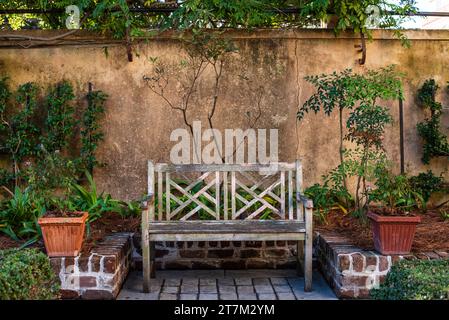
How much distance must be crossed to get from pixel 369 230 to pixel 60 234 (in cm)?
287

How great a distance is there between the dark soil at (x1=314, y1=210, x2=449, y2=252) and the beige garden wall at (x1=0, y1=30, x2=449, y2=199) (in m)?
0.71

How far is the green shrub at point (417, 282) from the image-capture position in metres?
2.88

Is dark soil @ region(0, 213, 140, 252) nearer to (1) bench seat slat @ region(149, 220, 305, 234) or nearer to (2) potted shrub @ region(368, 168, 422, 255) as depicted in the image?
(1) bench seat slat @ region(149, 220, 305, 234)

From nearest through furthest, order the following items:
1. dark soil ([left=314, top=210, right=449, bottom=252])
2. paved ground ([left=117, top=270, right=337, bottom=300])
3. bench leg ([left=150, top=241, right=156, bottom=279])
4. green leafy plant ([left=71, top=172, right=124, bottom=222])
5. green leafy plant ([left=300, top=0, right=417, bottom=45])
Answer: paved ground ([left=117, top=270, right=337, bottom=300]) < dark soil ([left=314, top=210, right=449, bottom=252]) < bench leg ([left=150, top=241, right=156, bottom=279]) < green leafy plant ([left=71, top=172, right=124, bottom=222]) < green leafy plant ([left=300, top=0, right=417, bottom=45])

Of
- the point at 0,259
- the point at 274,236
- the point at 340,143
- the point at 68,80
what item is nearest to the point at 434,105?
the point at 340,143

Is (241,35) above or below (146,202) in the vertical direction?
above

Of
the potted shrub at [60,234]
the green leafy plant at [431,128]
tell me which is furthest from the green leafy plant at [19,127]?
the green leafy plant at [431,128]

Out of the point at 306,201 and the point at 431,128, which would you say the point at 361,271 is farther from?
the point at 431,128

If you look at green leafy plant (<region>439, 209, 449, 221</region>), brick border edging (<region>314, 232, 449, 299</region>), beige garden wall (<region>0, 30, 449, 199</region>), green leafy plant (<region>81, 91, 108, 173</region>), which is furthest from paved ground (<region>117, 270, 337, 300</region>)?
green leafy plant (<region>439, 209, 449, 221</region>)

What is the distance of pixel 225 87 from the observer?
610 cm

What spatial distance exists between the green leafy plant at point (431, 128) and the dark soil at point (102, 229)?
3391 millimetres

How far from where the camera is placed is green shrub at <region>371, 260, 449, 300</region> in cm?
288

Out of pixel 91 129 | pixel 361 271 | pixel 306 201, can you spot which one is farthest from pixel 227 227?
pixel 91 129

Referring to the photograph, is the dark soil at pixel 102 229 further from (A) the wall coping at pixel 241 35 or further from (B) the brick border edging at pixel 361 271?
(B) the brick border edging at pixel 361 271
